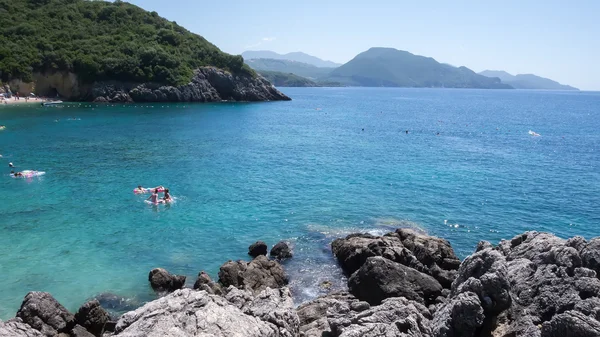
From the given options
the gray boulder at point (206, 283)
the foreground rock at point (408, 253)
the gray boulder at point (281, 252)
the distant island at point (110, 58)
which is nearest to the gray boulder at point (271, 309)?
the gray boulder at point (206, 283)

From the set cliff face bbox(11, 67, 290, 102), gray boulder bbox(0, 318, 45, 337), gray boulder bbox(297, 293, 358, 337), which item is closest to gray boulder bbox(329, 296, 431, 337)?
gray boulder bbox(297, 293, 358, 337)

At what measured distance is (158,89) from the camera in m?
127

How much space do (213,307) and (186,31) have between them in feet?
537

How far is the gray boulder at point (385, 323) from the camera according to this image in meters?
12.2

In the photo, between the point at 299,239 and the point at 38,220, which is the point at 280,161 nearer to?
the point at 299,239

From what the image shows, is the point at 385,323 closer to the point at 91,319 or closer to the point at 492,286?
the point at 492,286

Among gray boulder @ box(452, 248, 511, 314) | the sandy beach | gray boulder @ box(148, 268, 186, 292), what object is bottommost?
gray boulder @ box(148, 268, 186, 292)

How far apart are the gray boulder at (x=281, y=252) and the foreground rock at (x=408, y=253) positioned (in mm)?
3243

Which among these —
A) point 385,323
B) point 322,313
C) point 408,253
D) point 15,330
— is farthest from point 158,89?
point 385,323

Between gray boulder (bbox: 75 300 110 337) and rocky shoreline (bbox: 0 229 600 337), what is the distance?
0.04 m

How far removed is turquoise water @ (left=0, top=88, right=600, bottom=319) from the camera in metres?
27.4

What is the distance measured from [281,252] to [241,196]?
13588 mm

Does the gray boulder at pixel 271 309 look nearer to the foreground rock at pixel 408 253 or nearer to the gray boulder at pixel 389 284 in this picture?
the gray boulder at pixel 389 284

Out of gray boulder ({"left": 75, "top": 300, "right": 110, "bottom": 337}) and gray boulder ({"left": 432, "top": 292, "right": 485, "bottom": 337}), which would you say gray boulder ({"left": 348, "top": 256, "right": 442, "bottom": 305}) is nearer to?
gray boulder ({"left": 432, "top": 292, "right": 485, "bottom": 337})
